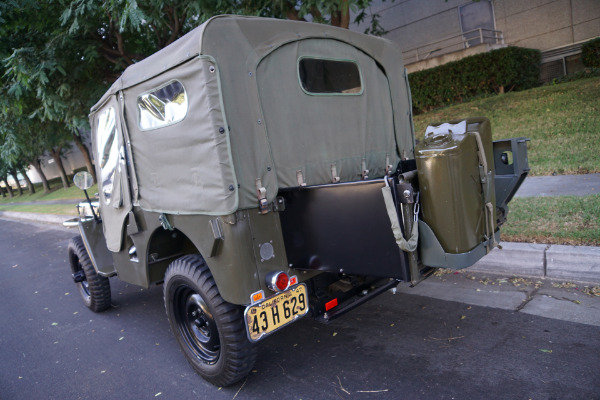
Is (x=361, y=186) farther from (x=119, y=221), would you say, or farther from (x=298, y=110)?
(x=119, y=221)

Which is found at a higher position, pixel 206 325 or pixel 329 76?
pixel 329 76

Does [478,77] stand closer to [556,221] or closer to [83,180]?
[556,221]

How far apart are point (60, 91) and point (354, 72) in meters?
7.59

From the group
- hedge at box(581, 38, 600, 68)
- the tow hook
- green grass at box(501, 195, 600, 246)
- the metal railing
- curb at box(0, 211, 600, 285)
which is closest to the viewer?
curb at box(0, 211, 600, 285)

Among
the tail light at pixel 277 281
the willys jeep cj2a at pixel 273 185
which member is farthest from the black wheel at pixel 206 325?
the tail light at pixel 277 281

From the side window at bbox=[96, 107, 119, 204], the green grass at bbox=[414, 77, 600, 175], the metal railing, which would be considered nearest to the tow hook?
the side window at bbox=[96, 107, 119, 204]

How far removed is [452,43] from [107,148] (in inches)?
640

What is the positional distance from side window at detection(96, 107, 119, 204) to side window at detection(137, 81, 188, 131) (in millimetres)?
510

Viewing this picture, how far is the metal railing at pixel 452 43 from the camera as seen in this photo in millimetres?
15875

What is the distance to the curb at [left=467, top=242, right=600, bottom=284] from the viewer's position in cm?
388

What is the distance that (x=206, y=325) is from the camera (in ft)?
10.8

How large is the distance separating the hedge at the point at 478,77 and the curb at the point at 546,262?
10.5 m

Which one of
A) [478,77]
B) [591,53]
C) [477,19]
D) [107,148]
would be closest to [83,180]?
[107,148]

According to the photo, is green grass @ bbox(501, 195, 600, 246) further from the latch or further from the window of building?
the window of building
